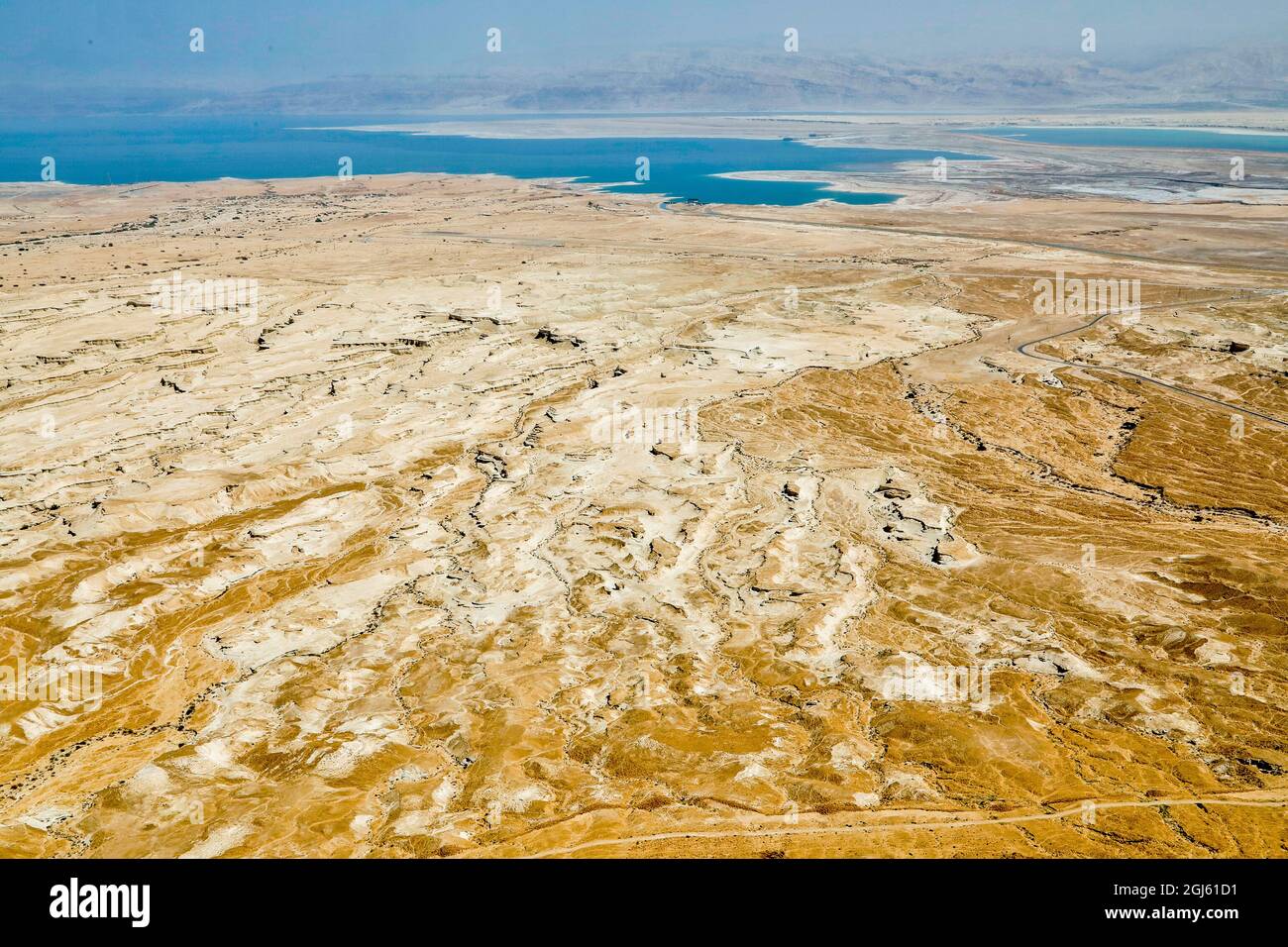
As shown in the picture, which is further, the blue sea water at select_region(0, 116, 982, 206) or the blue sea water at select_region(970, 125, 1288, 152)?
the blue sea water at select_region(970, 125, 1288, 152)

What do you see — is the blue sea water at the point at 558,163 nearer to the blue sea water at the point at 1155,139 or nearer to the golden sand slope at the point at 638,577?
the blue sea water at the point at 1155,139

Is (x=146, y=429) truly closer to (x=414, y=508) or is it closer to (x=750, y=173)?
(x=414, y=508)
